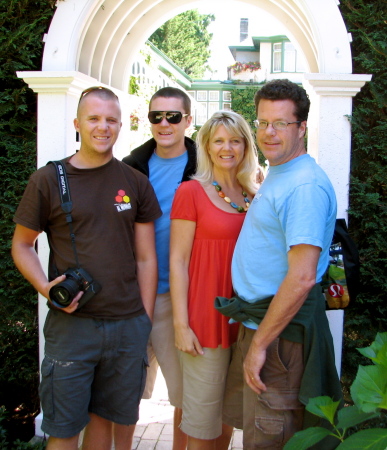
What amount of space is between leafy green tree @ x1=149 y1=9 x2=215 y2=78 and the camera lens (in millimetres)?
28601

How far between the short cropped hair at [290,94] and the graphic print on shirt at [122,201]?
2.69 feet

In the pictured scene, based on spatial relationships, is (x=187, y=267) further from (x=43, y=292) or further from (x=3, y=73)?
(x=3, y=73)

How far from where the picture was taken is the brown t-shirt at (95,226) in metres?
2.21

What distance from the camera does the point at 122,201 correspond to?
2.32 metres

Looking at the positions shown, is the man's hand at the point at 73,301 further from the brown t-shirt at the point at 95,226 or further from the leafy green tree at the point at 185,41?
the leafy green tree at the point at 185,41

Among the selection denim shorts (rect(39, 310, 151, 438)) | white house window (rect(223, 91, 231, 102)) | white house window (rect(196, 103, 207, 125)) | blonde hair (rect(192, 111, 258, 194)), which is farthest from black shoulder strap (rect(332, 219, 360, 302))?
white house window (rect(223, 91, 231, 102))

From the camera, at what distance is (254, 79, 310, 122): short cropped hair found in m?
2.00

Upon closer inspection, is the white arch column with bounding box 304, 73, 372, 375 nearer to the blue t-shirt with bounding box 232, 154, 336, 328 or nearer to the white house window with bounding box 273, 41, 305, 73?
the blue t-shirt with bounding box 232, 154, 336, 328

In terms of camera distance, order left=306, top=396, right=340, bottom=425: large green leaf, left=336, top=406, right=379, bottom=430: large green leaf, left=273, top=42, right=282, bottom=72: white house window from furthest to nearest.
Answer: left=273, top=42, right=282, bottom=72: white house window
left=306, top=396, right=340, bottom=425: large green leaf
left=336, top=406, right=379, bottom=430: large green leaf

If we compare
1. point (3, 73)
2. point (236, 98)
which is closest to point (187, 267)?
point (3, 73)

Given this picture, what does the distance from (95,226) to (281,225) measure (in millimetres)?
880

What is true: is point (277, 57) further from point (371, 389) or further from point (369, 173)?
point (371, 389)

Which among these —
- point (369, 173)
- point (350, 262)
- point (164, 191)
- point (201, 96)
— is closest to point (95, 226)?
point (164, 191)

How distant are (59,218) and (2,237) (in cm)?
124
